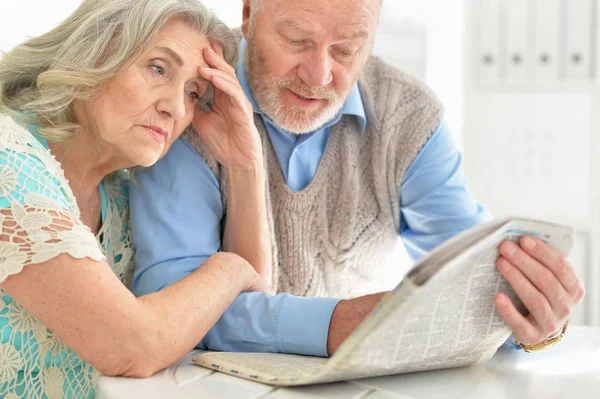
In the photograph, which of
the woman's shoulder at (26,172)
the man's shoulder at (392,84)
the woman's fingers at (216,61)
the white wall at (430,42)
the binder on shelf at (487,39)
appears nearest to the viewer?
the woman's shoulder at (26,172)

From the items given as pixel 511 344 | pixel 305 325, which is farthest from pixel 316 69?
pixel 511 344

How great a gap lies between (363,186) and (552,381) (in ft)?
2.31

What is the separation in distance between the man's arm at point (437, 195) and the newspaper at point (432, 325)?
56 centimetres

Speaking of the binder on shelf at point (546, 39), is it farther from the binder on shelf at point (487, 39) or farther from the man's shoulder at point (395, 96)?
the man's shoulder at point (395, 96)

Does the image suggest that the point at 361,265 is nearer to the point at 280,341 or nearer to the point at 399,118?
the point at 399,118

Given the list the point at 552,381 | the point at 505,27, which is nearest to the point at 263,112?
the point at 552,381

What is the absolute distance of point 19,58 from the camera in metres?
1.47

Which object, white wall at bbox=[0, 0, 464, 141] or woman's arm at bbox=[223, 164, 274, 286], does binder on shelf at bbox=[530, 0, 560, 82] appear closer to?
white wall at bbox=[0, 0, 464, 141]

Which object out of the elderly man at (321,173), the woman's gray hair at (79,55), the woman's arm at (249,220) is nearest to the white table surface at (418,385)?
the elderly man at (321,173)

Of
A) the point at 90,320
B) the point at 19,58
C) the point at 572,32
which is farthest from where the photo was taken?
the point at 572,32

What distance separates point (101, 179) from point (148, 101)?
22 centimetres

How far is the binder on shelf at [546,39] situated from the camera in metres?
3.16

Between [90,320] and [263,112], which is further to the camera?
[263,112]

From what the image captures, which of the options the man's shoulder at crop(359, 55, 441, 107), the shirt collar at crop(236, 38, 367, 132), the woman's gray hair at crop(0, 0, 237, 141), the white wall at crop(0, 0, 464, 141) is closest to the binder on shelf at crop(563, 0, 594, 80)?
the white wall at crop(0, 0, 464, 141)
